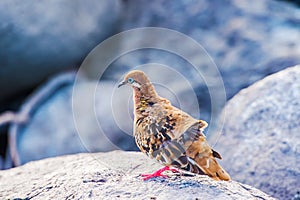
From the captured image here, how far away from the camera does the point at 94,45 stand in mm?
6863

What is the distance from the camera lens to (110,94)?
6.12m

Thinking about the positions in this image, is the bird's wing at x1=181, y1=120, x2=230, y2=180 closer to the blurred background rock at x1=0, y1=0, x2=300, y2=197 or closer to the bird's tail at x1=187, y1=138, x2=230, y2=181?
the bird's tail at x1=187, y1=138, x2=230, y2=181

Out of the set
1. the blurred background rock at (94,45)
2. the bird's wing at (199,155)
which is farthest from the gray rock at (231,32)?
the bird's wing at (199,155)

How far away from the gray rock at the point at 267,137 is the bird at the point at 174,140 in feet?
3.40

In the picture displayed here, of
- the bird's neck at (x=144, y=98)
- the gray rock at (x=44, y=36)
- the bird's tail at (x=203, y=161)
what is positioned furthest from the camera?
the gray rock at (x=44, y=36)

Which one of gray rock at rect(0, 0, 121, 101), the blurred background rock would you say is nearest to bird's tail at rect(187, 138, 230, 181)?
the blurred background rock

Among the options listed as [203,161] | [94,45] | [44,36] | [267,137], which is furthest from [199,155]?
[94,45]

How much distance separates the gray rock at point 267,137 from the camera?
402cm

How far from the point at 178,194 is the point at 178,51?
3785mm

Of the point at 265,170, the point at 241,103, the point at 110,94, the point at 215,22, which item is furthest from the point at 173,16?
the point at 265,170

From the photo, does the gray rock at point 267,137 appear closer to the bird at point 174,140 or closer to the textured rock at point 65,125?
the bird at point 174,140

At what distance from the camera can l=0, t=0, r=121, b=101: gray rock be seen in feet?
21.0

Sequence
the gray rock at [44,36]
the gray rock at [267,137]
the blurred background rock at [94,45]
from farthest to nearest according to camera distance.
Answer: the gray rock at [44,36] < the blurred background rock at [94,45] < the gray rock at [267,137]

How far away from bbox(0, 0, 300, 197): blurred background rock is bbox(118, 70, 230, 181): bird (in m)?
2.33
